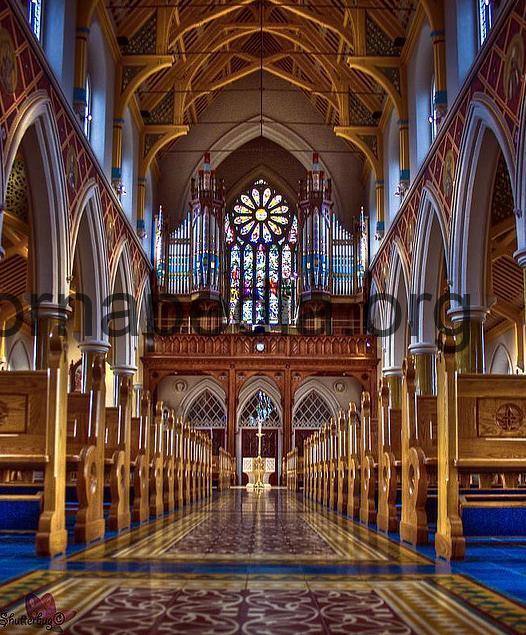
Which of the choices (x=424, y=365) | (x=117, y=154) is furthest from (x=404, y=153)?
(x=117, y=154)

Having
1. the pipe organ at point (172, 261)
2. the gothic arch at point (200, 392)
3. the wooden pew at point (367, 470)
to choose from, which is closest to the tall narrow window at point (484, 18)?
the wooden pew at point (367, 470)

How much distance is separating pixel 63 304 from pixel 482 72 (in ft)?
24.3

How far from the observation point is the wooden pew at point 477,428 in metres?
5.57

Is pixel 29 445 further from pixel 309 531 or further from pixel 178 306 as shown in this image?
pixel 178 306

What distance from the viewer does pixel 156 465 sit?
1002 centimetres

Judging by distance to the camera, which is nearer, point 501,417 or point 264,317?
point 501,417

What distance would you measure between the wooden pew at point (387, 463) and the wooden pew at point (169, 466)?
358cm

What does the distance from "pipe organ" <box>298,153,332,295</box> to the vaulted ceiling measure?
2422mm

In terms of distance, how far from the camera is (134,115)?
20.5m

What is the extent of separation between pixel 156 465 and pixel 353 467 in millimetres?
2403

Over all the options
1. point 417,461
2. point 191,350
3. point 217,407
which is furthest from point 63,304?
point 217,407

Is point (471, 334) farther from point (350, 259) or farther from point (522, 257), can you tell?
point (350, 259)

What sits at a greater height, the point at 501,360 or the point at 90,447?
the point at 501,360

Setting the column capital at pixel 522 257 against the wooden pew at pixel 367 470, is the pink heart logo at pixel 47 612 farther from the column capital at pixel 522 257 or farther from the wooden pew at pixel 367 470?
the column capital at pixel 522 257
